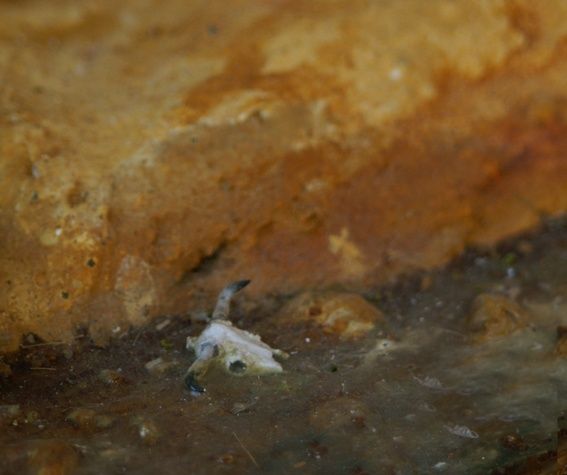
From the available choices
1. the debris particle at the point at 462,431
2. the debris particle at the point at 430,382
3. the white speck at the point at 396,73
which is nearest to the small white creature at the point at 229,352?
the debris particle at the point at 430,382

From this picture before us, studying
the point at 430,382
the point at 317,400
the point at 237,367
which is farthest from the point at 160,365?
the point at 430,382

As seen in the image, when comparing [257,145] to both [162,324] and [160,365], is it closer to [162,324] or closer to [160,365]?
[162,324]

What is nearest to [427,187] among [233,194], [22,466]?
[233,194]

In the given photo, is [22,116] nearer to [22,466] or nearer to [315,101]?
[315,101]

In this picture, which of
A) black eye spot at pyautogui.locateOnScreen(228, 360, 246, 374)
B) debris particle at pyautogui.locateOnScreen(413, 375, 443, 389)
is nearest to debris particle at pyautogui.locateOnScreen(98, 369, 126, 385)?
black eye spot at pyautogui.locateOnScreen(228, 360, 246, 374)

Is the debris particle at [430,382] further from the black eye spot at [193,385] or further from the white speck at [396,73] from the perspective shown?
the white speck at [396,73]

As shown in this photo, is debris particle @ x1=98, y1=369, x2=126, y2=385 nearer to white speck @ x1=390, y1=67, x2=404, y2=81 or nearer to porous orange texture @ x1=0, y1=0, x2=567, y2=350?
porous orange texture @ x1=0, y1=0, x2=567, y2=350

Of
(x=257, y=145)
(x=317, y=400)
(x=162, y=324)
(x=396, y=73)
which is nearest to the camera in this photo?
(x=317, y=400)
